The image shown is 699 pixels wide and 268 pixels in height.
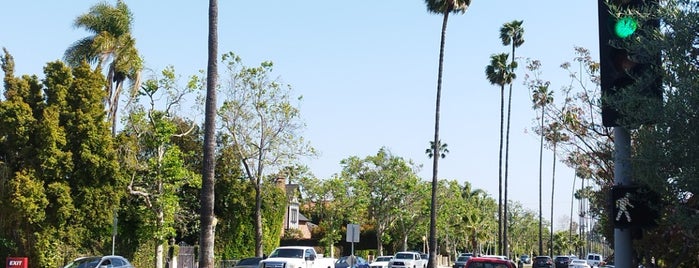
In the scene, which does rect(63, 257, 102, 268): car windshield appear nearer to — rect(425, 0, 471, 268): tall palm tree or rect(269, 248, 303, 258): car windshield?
rect(269, 248, 303, 258): car windshield

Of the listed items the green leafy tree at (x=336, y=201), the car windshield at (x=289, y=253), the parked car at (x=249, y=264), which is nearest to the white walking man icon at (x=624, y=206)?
the car windshield at (x=289, y=253)

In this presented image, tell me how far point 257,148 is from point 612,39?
44596 millimetres

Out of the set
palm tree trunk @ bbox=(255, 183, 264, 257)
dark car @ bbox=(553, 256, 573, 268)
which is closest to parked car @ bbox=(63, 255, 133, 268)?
palm tree trunk @ bbox=(255, 183, 264, 257)

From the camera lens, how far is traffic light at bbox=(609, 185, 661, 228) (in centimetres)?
676

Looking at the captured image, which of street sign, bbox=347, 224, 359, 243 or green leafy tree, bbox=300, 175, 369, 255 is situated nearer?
street sign, bbox=347, 224, 359, 243

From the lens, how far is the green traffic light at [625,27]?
687 centimetres

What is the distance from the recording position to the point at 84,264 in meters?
28.2

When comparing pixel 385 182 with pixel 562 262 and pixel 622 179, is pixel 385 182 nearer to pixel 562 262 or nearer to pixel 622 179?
pixel 562 262

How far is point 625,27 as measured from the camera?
6910 mm

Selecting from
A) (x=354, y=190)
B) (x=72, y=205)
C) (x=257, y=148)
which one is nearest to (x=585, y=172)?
(x=72, y=205)

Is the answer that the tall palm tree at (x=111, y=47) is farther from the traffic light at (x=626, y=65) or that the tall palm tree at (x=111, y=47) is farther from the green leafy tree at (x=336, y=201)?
the traffic light at (x=626, y=65)

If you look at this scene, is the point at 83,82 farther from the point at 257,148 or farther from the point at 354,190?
the point at 354,190

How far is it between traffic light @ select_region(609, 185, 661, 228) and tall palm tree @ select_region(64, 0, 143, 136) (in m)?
36.2

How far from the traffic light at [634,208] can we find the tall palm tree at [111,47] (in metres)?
36.2
